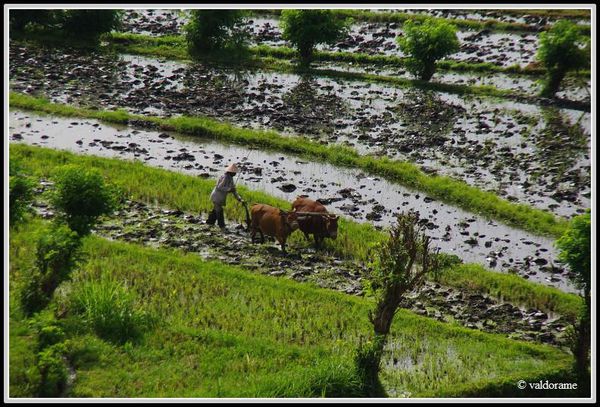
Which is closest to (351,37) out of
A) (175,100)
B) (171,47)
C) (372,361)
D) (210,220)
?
(171,47)

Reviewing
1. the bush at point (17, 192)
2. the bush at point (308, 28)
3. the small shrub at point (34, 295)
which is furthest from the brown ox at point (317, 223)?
the bush at point (308, 28)

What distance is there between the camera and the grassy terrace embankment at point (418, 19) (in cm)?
2339

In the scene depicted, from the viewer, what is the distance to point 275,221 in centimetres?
1179

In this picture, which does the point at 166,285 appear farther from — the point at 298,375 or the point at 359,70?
the point at 359,70

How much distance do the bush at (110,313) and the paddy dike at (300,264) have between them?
2.30 m

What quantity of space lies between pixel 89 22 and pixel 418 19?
9.64 metres

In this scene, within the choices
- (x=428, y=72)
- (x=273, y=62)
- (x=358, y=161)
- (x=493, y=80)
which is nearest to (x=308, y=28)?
(x=273, y=62)

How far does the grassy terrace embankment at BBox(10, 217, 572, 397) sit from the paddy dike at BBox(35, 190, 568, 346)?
41 cm

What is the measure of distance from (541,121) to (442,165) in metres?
3.45

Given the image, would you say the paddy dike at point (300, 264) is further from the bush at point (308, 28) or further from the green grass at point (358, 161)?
the bush at point (308, 28)

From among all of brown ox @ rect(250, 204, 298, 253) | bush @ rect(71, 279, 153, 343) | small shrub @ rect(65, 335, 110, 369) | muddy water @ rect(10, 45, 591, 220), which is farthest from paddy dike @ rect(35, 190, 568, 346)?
muddy water @ rect(10, 45, 591, 220)

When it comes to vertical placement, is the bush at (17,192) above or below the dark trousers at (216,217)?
above

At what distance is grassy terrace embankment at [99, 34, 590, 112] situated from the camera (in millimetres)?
19358

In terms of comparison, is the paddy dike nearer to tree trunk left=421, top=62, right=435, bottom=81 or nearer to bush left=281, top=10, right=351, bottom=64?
bush left=281, top=10, right=351, bottom=64
